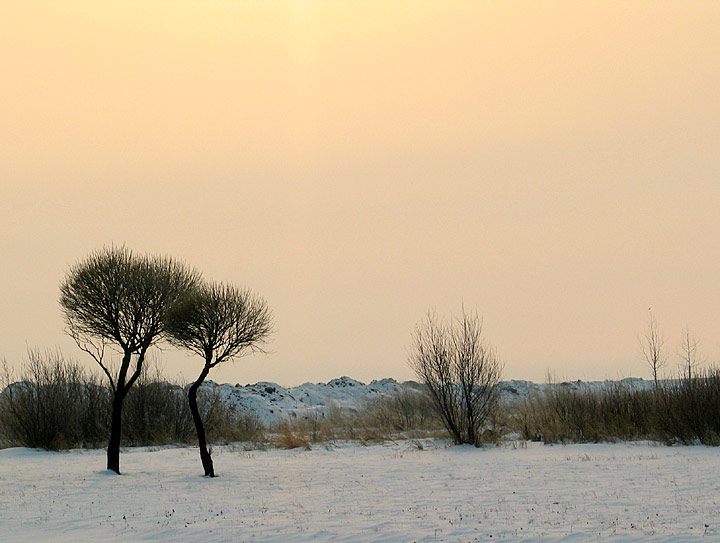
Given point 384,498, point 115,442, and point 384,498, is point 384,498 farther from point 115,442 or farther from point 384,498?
point 115,442

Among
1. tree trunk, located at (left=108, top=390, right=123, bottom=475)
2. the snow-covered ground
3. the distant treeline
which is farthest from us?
the distant treeline

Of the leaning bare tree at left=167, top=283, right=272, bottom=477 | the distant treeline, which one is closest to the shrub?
the distant treeline

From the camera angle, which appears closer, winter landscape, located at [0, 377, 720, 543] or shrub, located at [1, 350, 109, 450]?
winter landscape, located at [0, 377, 720, 543]

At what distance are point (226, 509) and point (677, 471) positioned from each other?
992 centimetres

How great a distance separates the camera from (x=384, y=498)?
15.2m

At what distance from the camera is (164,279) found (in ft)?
68.9

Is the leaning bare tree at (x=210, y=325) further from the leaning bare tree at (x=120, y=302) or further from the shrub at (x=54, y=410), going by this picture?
the shrub at (x=54, y=410)

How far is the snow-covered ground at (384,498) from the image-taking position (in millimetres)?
11672

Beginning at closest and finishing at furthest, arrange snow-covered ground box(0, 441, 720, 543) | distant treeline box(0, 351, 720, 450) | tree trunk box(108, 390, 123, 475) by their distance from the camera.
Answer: snow-covered ground box(0, 441, 720, 543) → tree trunk box(108, 390, 123, 475) → distant treeline box(0, 351, 720, 450)

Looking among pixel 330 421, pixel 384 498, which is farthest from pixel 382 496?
pixel 330 421

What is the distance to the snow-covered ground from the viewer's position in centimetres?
1167

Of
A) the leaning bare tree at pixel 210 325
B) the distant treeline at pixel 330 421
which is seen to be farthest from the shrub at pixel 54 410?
the leaning bare tree at pixel 210 325

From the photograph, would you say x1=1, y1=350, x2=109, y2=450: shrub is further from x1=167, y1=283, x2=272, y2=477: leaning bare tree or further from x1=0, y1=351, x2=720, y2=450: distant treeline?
x1=167, y1=283, x2=272, y2=477: leaning bare tree

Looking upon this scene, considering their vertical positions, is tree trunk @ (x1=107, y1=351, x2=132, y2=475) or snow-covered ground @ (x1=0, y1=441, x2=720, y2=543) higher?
tree trunk @ (x1=107, y1=351, x2=132, y2=475)
